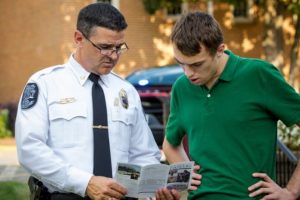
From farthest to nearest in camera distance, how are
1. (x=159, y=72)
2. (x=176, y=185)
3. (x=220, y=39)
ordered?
(x=159, y=72), (x=176, y=185), (x=220, y=39)

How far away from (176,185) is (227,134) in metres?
0.39

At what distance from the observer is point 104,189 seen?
3355 mm

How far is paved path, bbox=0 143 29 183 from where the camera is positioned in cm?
1022

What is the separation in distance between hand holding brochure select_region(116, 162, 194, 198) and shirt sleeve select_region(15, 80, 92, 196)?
0.67ft

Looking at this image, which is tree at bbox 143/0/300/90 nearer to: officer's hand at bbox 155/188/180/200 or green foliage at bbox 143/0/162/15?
green foliage at bbox 143/0/162/15

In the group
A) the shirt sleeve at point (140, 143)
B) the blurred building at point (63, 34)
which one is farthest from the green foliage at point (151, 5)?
the shirt sleeve at point (140, 143)

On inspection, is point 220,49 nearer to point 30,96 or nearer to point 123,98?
point 123,98

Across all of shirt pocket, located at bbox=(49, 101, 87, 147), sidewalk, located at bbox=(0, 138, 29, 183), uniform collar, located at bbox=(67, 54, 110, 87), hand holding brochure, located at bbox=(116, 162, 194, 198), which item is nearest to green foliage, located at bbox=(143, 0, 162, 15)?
sidewalk, located at bbox=(0, 138, 29, 183)

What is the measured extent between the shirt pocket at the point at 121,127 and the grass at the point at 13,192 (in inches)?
73.6

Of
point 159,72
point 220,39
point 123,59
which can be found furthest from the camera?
point 123,59

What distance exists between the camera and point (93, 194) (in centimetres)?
339

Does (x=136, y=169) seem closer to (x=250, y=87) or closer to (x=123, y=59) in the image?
(x=250, y=87)

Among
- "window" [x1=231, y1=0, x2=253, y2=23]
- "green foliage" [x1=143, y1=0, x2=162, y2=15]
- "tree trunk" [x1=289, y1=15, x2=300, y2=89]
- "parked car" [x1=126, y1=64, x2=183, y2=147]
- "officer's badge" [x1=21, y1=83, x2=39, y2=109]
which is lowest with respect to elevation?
"tree trunk" [x1=289, y1=15, x2=300, y2=89]

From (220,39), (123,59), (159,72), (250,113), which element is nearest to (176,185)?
(250,113)
